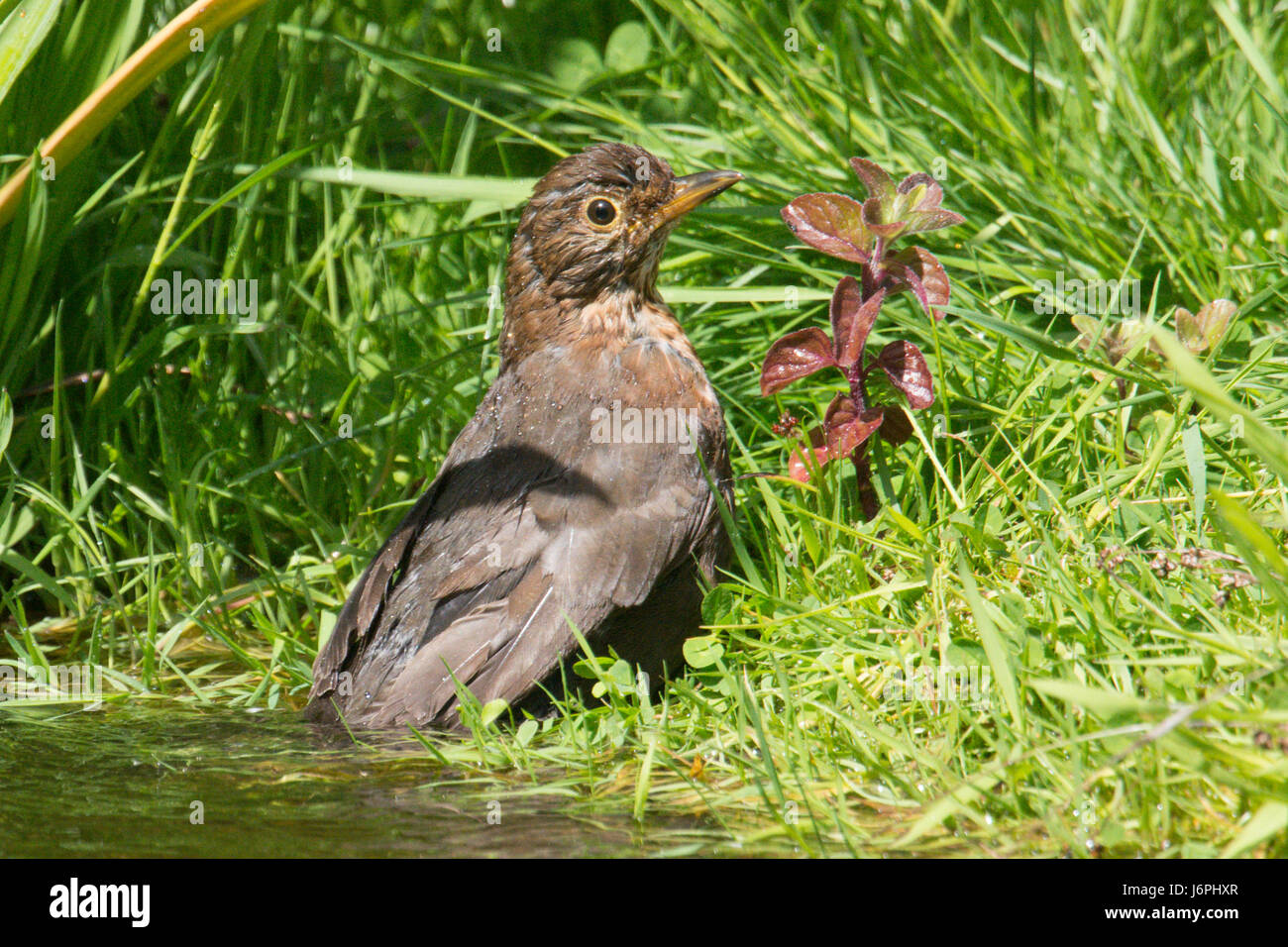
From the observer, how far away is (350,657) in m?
3.75

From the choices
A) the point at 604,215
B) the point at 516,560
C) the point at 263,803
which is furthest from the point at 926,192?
the point at 263,803

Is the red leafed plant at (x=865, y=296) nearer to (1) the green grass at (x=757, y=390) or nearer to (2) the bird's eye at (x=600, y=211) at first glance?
(1) the green grass at (x=757, y=390)

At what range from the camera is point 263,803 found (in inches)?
122

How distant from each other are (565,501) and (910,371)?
101 cm

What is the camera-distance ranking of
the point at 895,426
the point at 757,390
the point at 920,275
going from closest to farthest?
the point at 920,275
the point at 895,426
the point at 757,390

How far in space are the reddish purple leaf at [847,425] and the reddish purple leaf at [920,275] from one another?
13.1 inches

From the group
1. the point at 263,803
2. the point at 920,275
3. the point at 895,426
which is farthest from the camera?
the point at 895,426

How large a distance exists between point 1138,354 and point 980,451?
52 centimetres

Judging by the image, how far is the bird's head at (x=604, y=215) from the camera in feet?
13.6

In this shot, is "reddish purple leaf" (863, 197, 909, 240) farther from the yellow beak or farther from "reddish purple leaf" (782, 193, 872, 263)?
the yellow beak

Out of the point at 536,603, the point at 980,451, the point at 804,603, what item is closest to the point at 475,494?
the point at 536,603

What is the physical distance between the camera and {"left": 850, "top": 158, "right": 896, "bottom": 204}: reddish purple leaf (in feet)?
11.9

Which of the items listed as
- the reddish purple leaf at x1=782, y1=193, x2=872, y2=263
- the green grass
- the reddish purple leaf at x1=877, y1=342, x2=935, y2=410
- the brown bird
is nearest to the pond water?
the green grass

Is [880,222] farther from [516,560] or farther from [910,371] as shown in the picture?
[516,560]
